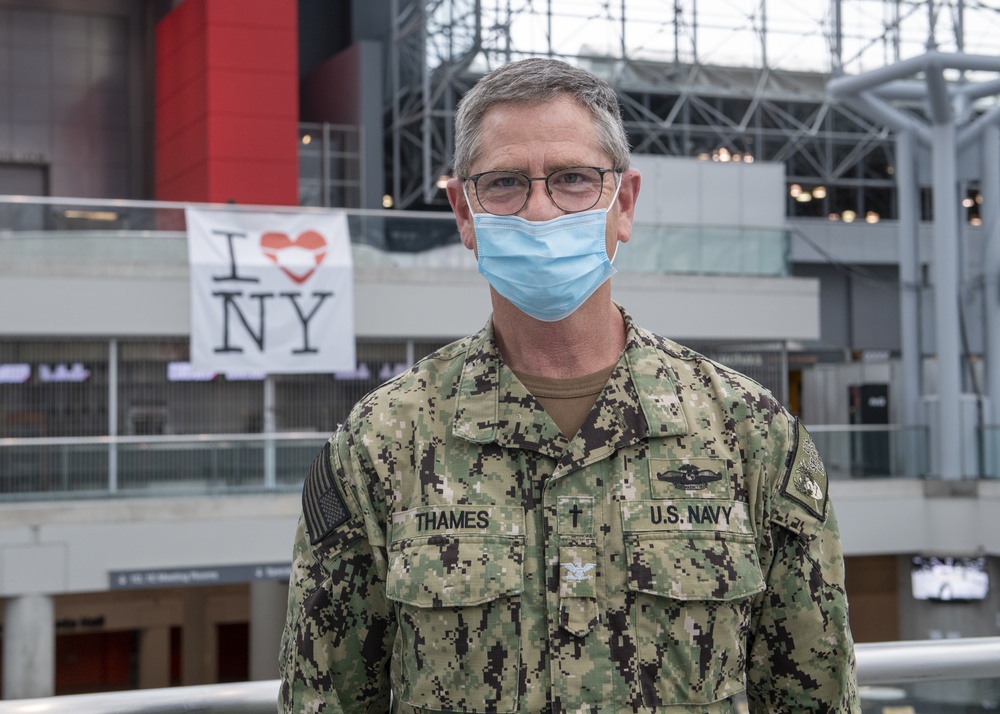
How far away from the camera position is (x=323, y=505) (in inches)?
76.0

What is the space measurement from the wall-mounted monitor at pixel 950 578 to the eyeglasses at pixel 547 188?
1714 centimetres

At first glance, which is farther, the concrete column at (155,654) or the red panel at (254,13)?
the red panel at (254,13)

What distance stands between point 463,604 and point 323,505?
292mm

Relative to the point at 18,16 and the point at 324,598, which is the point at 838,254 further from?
the point at 324,598

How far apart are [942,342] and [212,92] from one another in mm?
15290

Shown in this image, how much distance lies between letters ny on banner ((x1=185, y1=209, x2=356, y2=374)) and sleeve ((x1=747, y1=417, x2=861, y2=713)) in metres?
14.2

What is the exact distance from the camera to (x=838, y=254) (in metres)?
30.5

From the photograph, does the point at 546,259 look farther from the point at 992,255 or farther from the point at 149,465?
the point at 992,255

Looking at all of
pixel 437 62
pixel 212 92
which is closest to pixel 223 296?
pixel 212 92

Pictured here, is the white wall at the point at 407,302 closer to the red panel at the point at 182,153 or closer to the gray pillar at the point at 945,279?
the gray pillar at the point at 945,279

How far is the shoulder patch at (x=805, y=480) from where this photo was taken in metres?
1.88

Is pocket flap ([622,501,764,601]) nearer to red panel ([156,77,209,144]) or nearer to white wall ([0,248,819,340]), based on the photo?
white wall ([0,248,819,340])

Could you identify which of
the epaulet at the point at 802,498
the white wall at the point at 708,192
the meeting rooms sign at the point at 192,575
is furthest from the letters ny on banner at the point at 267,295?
Result: the epaulet at the point at 802,498

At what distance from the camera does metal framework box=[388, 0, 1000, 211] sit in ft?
88.3
